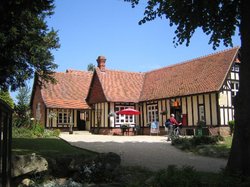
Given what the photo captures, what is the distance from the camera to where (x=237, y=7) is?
406 inches

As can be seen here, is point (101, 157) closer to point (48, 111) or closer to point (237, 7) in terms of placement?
point (237, 7)

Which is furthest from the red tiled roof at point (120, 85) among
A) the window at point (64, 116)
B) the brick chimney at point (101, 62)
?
the window at point (64, 116)

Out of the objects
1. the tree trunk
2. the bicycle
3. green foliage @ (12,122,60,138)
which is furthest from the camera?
green foliage @ (12,122,60,138)

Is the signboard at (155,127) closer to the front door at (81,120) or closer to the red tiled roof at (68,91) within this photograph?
the red tiled roof at (68,91)

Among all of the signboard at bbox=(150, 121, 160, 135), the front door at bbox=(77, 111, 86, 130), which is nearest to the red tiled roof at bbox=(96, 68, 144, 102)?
the signboard at bbox=(150, 121, 160, 135)

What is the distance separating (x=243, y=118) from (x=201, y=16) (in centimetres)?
364

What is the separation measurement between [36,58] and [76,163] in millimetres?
10243

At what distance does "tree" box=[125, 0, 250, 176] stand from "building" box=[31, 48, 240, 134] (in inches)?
533

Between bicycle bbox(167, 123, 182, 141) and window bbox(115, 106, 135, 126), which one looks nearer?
bicycle bbox(167, 123, 182, 141)

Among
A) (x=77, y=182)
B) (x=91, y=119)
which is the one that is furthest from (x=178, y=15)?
(x=91, y=119)

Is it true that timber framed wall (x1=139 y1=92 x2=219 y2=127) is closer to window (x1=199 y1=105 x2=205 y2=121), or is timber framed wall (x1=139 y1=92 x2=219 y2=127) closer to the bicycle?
window (x1=199 y1=105 x2=205 y2=121)

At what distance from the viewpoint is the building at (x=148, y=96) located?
81.3 ft

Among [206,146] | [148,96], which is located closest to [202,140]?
[206,146]

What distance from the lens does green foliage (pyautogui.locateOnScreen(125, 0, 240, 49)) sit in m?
9.98
